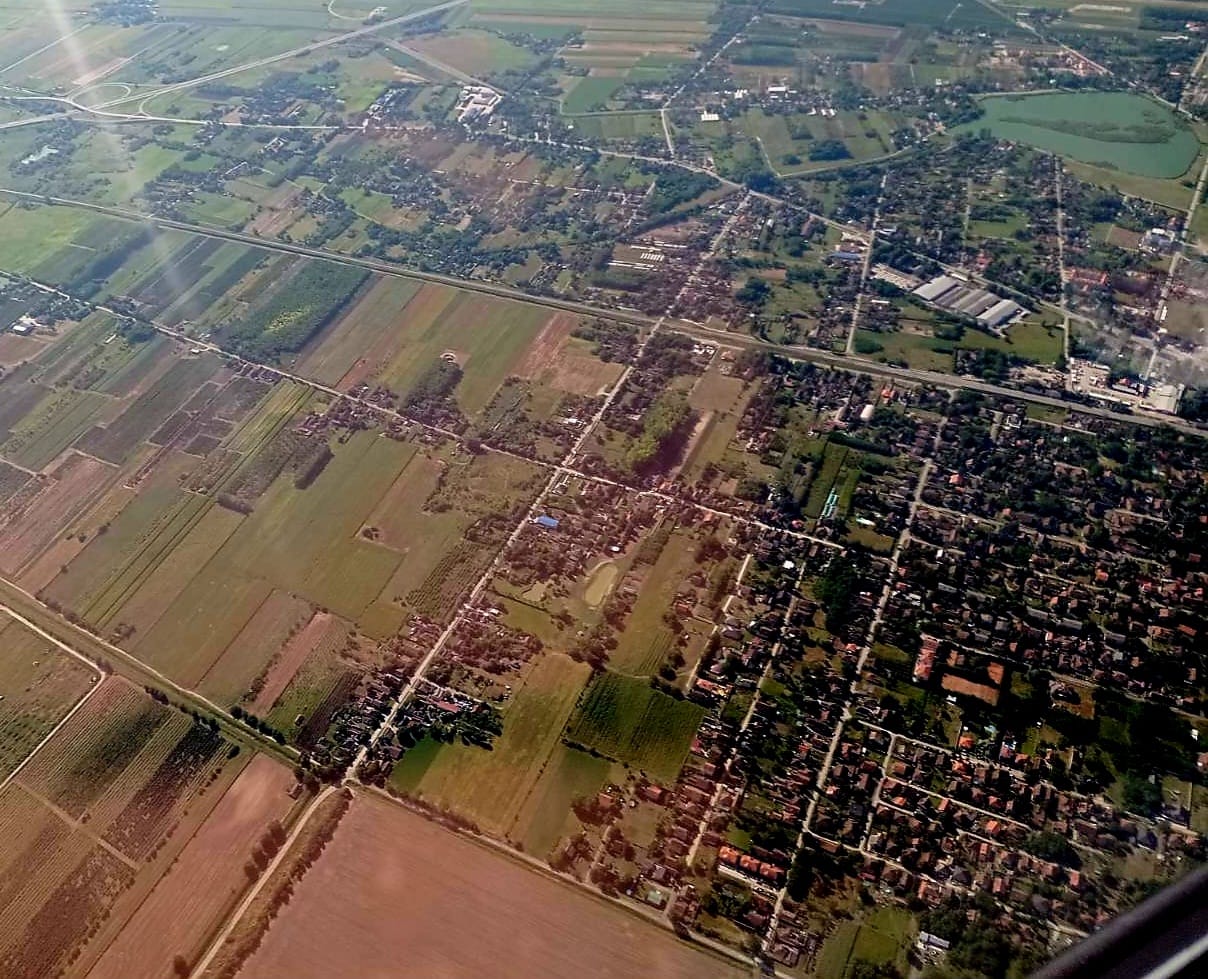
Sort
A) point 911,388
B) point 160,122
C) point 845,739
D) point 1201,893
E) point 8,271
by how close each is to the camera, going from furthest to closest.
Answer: point 160,122
point 8,271
point 911,388
point 845,739
point 1201,893

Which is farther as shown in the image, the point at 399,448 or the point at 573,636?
the point at 399,448

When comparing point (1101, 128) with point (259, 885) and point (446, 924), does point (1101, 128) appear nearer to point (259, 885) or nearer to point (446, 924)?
point (446, 924)

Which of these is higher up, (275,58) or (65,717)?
(275,58)

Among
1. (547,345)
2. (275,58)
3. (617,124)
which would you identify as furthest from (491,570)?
(275,58)

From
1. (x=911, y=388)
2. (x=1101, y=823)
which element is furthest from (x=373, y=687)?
(x=911, y=388)

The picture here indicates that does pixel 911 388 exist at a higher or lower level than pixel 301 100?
lower

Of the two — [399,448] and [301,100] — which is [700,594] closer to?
[399,448]

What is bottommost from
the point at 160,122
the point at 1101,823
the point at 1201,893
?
the point at 1101,823

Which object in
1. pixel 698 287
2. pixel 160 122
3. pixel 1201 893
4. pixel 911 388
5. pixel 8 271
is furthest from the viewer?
pixel 160 122
